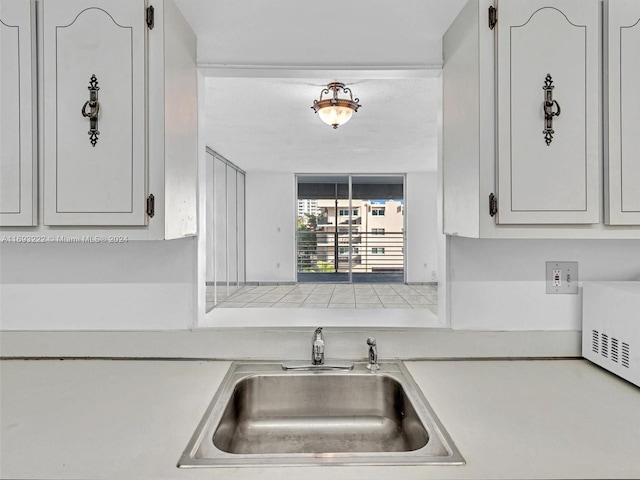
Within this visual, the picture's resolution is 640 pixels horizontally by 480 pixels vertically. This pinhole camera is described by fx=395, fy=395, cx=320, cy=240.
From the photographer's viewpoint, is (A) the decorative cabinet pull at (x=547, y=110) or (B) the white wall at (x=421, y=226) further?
(B) the white wall at (x=421, y=226)

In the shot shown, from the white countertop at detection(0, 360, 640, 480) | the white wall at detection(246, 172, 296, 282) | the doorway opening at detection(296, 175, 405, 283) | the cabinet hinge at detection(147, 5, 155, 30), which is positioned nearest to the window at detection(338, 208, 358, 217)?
the doorway opening at detection(296, 175, 405, 283)

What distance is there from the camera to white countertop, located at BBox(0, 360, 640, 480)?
32.3 inches

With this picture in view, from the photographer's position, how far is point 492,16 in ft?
3.68

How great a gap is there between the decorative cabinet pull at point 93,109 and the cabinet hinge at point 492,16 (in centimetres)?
113

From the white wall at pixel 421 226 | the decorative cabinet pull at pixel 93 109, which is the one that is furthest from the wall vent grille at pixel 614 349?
the white wall at pixel 421 226

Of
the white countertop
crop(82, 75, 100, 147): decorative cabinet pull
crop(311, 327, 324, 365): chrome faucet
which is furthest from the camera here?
crop(311, 327, 324, 365): chrome faucet

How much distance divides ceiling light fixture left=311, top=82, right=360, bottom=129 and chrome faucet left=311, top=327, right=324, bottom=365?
2.11 metres

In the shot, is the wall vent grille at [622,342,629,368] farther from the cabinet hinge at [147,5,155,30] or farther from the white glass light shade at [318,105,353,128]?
the white glass light shade at [318,105,353,128]

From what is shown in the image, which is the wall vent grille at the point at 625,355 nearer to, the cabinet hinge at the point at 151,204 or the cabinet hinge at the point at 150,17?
the cabinet hinge at the point at 151,204

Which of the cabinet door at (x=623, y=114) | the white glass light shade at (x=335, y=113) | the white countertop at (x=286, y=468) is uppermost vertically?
the white glass light shade at (x=335, y=113)

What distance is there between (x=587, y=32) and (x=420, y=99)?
89.2 inches

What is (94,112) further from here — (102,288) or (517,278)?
(517,278)

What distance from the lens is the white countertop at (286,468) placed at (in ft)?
2.69

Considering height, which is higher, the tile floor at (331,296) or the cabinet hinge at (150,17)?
the cabinet hinge at (150,17)
